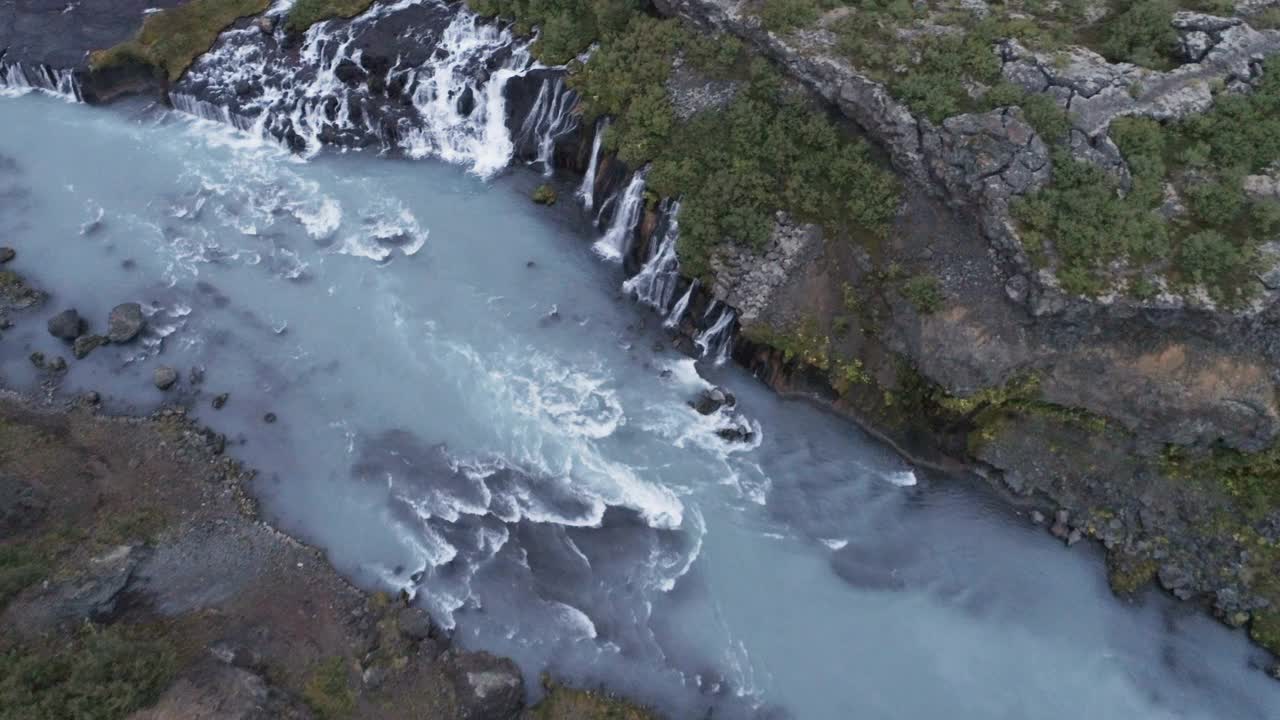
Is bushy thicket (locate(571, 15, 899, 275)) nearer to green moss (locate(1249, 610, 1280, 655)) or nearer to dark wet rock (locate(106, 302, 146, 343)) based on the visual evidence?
green moss (locate(1249, 610, 1280, 655))

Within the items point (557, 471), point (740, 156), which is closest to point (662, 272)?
point (740, 156)

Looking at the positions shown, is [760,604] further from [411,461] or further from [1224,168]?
[1224,168]

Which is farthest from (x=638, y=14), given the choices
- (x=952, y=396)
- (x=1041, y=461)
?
(x=1041, y=461)

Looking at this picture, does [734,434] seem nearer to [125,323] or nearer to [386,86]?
[125,323]

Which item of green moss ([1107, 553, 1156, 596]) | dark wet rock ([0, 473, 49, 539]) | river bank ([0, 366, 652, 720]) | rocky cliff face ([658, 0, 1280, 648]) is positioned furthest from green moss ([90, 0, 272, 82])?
green moss ([1107, 553, 1156, 596])

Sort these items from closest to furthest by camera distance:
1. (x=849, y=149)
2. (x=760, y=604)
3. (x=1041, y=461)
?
(x=760, y=604), (x=1041, y=461), (x=849, y=149)
